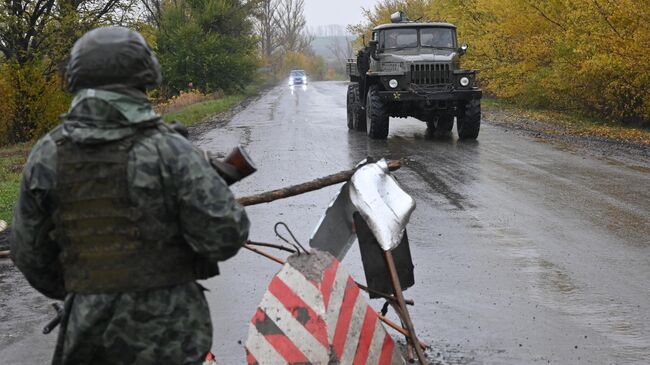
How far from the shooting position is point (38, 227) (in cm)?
283

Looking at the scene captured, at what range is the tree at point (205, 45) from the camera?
144 feet

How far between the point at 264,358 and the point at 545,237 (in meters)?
5.02

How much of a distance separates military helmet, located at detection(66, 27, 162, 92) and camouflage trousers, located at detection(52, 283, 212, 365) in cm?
63

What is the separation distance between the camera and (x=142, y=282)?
8.96 feet

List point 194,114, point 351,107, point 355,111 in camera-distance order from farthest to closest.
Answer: point 194,114 → point 351,107 → point 355,111

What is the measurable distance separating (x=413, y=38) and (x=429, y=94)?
1.82 meters

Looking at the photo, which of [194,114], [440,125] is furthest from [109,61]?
[194,114]

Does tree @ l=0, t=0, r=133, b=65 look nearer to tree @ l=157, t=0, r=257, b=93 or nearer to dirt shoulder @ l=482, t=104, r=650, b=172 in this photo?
dirt shoulder @ l=482, t=104, r=650, b=172

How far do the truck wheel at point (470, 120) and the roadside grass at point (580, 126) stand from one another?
2.78m

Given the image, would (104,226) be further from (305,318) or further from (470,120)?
(470,120)

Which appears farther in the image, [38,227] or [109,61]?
[38,227]

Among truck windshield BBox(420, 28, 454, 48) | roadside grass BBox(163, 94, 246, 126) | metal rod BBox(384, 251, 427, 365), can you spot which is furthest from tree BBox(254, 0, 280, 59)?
metal rod BBox(384, 251, 427, 365)

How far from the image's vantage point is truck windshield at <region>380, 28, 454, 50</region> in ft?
62.7

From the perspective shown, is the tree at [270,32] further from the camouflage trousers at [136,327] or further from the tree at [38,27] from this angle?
the camouflage trousers at [136,327]
